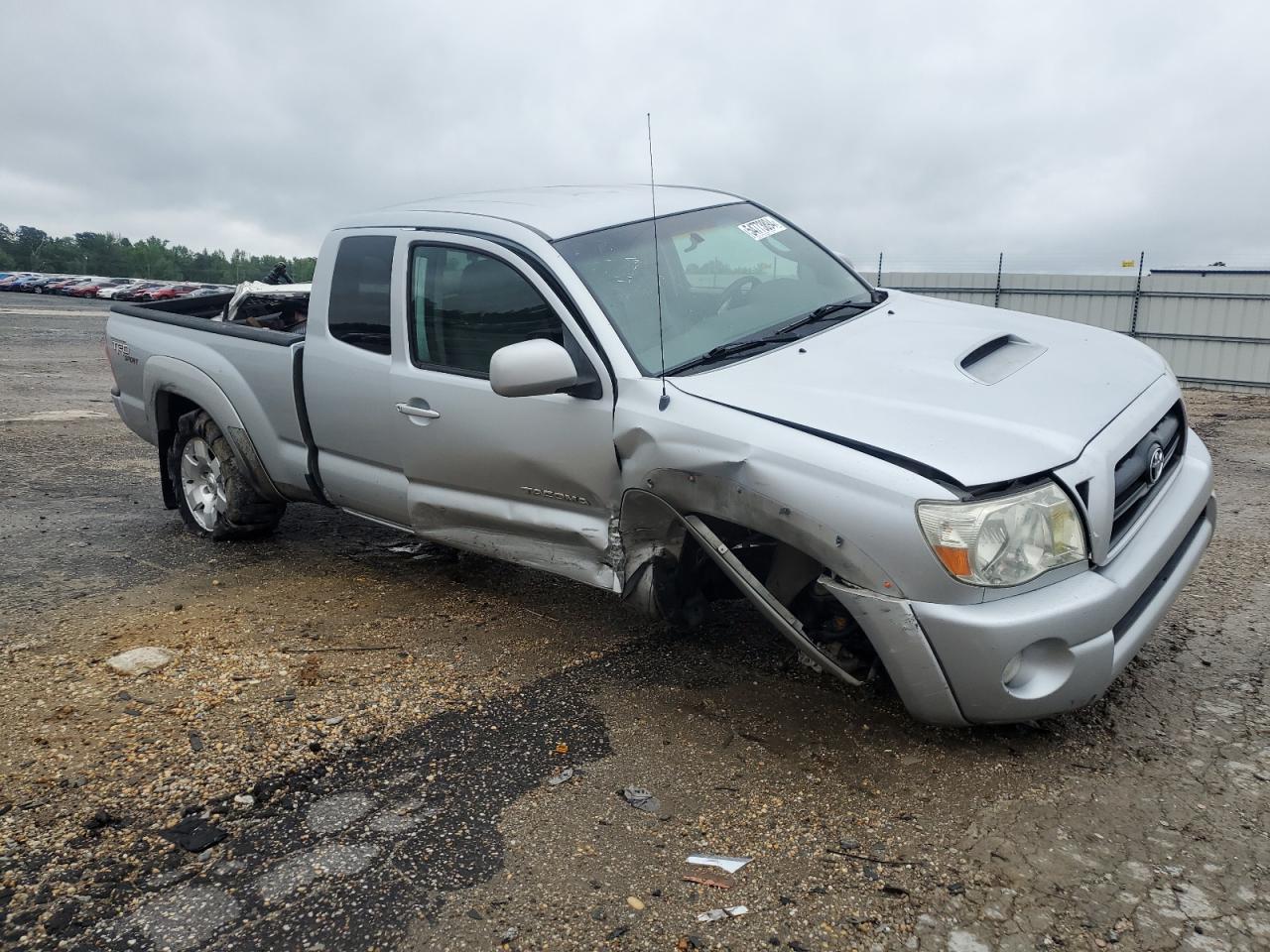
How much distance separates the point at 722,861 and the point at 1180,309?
2032cm

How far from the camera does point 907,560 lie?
2652 mm

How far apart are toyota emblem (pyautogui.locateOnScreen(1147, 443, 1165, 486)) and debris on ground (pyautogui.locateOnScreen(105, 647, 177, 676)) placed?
3713mm

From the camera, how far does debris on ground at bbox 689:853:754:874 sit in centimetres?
257

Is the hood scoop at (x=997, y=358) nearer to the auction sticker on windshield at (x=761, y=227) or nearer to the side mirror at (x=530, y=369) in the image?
the auction sticker on windshield at (x=761, y=227)

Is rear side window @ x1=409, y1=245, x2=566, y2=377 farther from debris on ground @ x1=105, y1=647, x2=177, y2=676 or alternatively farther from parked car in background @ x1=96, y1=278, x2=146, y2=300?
parked car in background @ x1=96, y1=278, x2=146, y2=300

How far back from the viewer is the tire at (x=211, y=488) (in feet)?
17.4

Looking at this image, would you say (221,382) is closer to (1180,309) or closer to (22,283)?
(1180,309)

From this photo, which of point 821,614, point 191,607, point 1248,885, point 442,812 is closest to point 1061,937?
point 1248,885

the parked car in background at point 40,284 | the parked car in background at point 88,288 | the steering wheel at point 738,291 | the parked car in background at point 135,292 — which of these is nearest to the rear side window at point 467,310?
the steering wheel at point 738,291

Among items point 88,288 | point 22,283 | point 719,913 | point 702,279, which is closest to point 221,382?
point 702,279

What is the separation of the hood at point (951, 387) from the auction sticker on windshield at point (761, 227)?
713mm

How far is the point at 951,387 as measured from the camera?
3061 millimetres

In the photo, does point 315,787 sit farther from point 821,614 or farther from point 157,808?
point 821,614

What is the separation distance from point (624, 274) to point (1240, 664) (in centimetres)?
276
